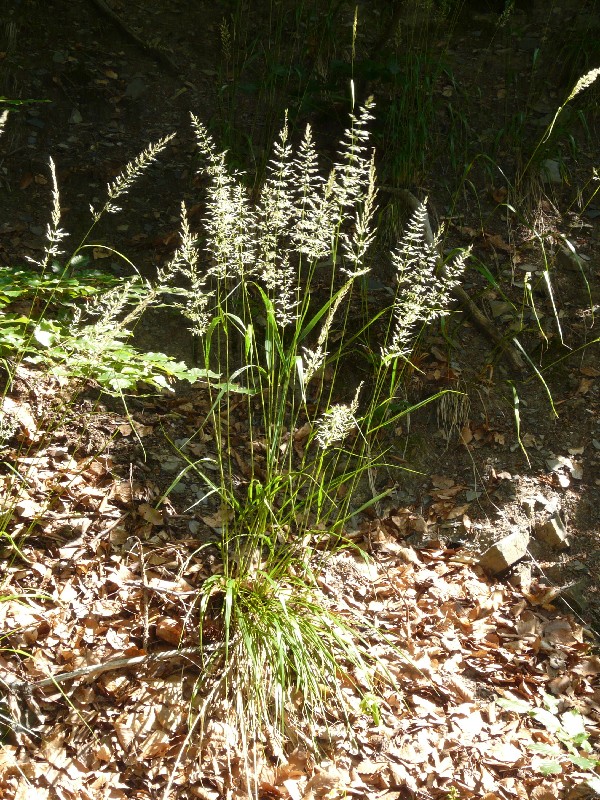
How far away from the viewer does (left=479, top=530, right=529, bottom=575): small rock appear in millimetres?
3496

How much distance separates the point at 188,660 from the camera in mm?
2744

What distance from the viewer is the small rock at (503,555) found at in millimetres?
3496

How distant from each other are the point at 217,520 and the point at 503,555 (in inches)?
53.4

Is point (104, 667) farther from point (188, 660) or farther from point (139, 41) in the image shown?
point (139, 41)

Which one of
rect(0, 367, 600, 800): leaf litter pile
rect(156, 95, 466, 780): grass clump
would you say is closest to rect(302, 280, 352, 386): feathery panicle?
rect(156, 95, 466, 780): grass clump

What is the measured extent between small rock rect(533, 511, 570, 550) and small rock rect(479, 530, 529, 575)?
0.12 meters

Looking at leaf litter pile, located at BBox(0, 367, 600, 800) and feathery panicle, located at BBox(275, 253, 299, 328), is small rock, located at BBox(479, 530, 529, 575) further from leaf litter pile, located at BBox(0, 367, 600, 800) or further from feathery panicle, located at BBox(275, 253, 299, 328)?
feathery panicle, located at BBox(275, 253, 299, 328)

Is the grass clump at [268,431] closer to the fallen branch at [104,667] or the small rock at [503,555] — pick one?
the fallen branch at [104,667]

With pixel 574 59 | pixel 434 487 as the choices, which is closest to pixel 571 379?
pixel 434 487

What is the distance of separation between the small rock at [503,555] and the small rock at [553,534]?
0.12 metres

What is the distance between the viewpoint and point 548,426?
4.02 meters

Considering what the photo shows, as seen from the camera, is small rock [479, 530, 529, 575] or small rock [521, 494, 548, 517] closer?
small rock [479, 530, 529, 575]

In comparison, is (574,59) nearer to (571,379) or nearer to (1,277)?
(571,379)

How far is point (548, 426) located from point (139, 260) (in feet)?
8.35
